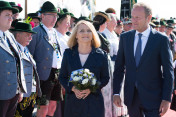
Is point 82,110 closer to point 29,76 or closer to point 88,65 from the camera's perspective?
point 88,65

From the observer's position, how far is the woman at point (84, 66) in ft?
10.3

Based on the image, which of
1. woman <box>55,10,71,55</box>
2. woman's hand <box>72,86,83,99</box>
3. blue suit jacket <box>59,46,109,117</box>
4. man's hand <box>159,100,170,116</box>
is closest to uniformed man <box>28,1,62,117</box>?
woman <box>55,10,71,55</box>

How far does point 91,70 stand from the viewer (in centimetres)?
320

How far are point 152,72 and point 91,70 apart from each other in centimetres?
78

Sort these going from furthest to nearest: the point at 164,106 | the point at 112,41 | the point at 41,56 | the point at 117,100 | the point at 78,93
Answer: the point at 112,41 → the point at 41,56 → the point at 117,100 → the point at 78,93 → the point at 164,106

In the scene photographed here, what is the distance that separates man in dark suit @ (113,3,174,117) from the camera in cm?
291

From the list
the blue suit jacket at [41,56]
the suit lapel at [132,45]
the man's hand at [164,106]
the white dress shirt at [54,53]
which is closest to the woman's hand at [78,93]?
the suit lapel at [132,45]

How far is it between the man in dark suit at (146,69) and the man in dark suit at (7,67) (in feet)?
4.81

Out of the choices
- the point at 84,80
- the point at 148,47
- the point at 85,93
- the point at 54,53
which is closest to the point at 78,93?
the point at 85,93

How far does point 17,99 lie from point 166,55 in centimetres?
207

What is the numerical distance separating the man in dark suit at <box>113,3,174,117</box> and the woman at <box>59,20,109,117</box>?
14.0 inches

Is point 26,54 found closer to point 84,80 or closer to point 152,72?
point 84,80

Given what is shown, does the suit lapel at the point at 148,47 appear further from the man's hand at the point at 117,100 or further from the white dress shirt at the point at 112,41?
the white dress shirt at the point at 112,41

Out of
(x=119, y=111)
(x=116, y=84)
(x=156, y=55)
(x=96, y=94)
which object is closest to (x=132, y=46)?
(x=156, y=55)
